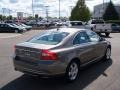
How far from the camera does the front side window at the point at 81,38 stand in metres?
6.99

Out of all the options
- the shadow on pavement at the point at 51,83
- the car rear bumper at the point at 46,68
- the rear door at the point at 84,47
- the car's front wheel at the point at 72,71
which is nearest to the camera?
the car rear bumper at the point at 46,68

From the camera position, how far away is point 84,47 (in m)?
7.21

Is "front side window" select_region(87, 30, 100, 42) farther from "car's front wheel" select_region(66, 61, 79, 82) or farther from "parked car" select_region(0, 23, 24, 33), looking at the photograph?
"parked car" select_region(0, 23, 24, 33)

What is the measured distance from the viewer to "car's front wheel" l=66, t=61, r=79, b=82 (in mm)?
6464

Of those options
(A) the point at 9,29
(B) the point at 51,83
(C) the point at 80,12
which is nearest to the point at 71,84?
(B) the point at 51,83

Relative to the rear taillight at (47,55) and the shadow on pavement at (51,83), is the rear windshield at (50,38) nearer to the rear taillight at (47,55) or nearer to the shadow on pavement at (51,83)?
the rear taillight at (47,55)

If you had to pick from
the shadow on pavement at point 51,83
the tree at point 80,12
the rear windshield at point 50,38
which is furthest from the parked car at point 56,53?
the tree at point 80,12

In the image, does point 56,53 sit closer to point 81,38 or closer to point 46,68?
point 46,68

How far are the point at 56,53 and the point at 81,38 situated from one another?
5.01 feet

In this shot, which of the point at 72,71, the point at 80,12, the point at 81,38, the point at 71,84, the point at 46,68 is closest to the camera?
the point at 46,68

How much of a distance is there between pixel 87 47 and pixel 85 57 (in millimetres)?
333

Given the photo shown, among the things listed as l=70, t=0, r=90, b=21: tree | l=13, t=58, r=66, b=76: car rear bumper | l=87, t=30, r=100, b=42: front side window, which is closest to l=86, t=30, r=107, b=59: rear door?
l=87, t=30, r=100, b=42: front side window

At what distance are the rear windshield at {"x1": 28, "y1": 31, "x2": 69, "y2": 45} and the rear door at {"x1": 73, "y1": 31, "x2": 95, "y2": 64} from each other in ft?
1.43

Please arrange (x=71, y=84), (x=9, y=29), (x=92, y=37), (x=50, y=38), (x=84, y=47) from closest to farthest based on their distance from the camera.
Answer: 1. (x=71, y=84)
2. (x=50, y=38)
3. (x=84, y=47)
4. (x=92, y=37)
5. (x=9, y=29)
